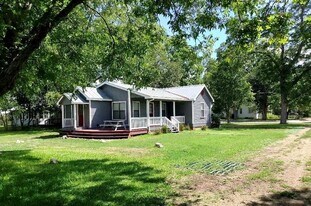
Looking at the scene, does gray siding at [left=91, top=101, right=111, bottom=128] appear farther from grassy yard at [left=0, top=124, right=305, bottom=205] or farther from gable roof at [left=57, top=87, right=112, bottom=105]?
grassy yard at [left=0, top=124, right=305, bottom=205]

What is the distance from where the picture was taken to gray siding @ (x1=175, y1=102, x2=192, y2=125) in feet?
97.4

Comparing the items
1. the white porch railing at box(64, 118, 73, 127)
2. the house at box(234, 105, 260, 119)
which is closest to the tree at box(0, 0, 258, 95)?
the white porch railing at box(64, 118, 73, 127)

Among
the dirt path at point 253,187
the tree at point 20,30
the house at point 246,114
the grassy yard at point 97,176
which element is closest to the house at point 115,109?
the grassy yard at point 97,176

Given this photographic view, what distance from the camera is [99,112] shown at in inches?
1016

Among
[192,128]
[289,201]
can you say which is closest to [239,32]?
[289,201]

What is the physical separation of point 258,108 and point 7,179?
56746 mm

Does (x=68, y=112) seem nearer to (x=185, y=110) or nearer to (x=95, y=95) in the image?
(x=95, y=95)

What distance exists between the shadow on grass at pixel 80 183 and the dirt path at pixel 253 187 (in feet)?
2.56

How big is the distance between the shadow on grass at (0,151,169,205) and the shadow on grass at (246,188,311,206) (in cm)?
198

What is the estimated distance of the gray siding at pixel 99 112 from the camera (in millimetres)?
25250

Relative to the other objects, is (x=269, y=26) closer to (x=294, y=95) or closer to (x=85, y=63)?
(x=85, y=63)

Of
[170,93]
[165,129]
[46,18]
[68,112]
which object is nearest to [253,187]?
[46,18]

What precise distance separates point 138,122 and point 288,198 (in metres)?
18.4

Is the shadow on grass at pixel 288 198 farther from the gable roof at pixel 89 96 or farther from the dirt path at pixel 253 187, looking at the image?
the gable roof at pixel 89 96
